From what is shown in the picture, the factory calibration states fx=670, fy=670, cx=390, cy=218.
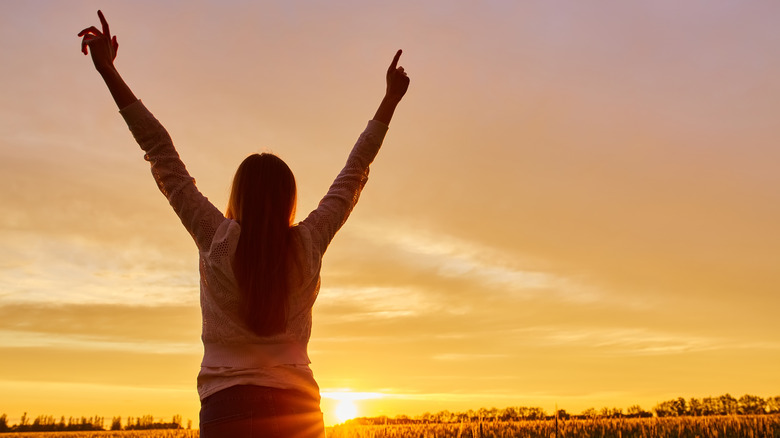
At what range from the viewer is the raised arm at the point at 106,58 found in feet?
9.86

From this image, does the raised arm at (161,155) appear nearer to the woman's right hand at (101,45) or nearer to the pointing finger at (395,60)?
the woman's right hand at (101,45)

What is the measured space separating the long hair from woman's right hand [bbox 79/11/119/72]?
2.75 ft

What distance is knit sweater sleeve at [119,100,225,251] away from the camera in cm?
275

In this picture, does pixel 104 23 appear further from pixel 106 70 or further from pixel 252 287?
pixel 252 287

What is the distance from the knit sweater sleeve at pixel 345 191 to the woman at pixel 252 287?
0.04ft

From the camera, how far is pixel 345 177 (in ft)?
10.9

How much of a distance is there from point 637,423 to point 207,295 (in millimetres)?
17812

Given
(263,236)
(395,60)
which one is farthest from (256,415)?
(395,60)

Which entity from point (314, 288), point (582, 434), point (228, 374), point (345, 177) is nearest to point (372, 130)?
point (345, 177)

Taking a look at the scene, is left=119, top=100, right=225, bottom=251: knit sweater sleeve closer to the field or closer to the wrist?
the wrist

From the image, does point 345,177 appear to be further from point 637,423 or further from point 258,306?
point 637,423

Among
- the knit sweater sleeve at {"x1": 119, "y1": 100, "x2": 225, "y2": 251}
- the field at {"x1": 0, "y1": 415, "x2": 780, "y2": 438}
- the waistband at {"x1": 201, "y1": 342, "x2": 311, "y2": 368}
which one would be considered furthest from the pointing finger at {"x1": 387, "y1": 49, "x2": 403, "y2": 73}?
the field at {"x1": 0, "y1": 415, "x2": 780, "y2": 438}

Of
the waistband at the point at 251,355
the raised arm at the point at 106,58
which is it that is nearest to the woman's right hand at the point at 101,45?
the raised arm at the point at 106,58

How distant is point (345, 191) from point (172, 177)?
810mm
